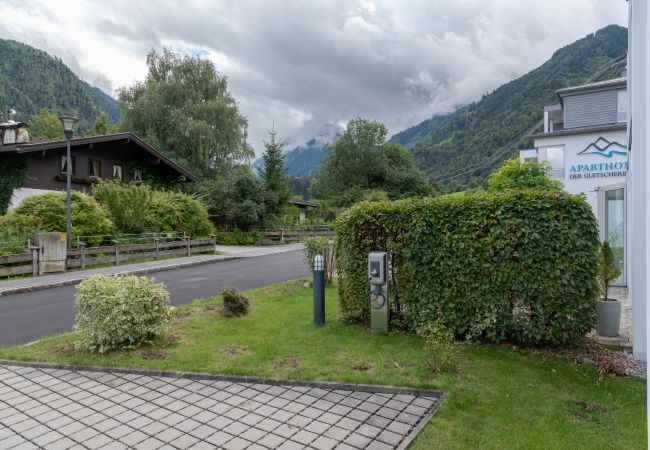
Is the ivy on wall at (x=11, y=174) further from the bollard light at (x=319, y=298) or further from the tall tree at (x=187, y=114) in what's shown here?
the bollard light at (x=319, y=298)

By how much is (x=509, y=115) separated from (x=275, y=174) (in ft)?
215

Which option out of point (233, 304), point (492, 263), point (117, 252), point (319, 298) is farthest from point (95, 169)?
point (492, 263)

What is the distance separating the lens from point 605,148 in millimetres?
21266

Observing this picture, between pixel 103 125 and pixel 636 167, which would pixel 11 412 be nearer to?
pixel 636 167

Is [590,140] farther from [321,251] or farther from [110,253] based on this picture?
[110,253]

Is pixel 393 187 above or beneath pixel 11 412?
above

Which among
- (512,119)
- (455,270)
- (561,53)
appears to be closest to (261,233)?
(455,270)

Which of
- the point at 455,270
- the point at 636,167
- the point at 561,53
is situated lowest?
the point at 455,270

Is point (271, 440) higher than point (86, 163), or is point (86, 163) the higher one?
point (86, 163)

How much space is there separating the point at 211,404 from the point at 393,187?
54.1 m

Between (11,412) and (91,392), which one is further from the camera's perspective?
(91,392)

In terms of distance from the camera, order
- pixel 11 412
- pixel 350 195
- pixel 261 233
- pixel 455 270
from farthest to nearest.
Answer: pixel 350 195
pixel 261 233
pixel 455 270
pixel 11 412

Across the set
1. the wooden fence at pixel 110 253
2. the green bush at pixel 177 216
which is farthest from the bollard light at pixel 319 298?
the green bush at pixel 177 216

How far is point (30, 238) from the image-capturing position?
1365 cm
